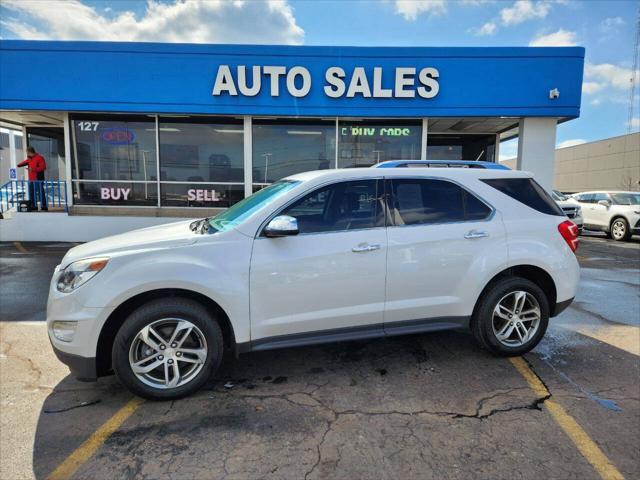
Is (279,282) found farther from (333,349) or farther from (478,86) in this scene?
(478,86)

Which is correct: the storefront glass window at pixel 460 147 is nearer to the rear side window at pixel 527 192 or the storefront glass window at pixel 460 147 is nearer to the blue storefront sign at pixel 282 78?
the blue storefront sign at pixel 282 78

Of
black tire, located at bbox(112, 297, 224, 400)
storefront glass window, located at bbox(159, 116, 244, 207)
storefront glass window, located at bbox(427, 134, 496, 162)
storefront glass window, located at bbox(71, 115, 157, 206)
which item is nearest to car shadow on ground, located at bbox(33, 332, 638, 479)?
black tire, located at bbox(112, 297, 224, 400)

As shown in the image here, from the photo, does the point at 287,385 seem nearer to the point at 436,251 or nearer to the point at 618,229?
the point at 436,251

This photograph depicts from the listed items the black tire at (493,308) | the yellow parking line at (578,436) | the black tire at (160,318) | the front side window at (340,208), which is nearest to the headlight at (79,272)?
the black tire at (160,318)

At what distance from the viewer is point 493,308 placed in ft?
12.8

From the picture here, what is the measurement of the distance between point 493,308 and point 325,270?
167cm

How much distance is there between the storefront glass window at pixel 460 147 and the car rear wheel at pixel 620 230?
4.58 m

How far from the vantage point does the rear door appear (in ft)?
11.9

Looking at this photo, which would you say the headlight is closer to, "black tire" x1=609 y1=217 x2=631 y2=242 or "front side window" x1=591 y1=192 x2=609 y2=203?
"black tire" x1=609 y1=217 x2=631 y2=242

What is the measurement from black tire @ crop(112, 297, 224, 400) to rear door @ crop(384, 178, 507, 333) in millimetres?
1460

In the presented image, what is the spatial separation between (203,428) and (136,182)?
34.4ft

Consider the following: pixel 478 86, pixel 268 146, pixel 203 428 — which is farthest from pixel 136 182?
pixel 203 428

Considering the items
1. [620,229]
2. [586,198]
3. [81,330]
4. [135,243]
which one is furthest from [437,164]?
[586,198]

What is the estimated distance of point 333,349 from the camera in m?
4.28
